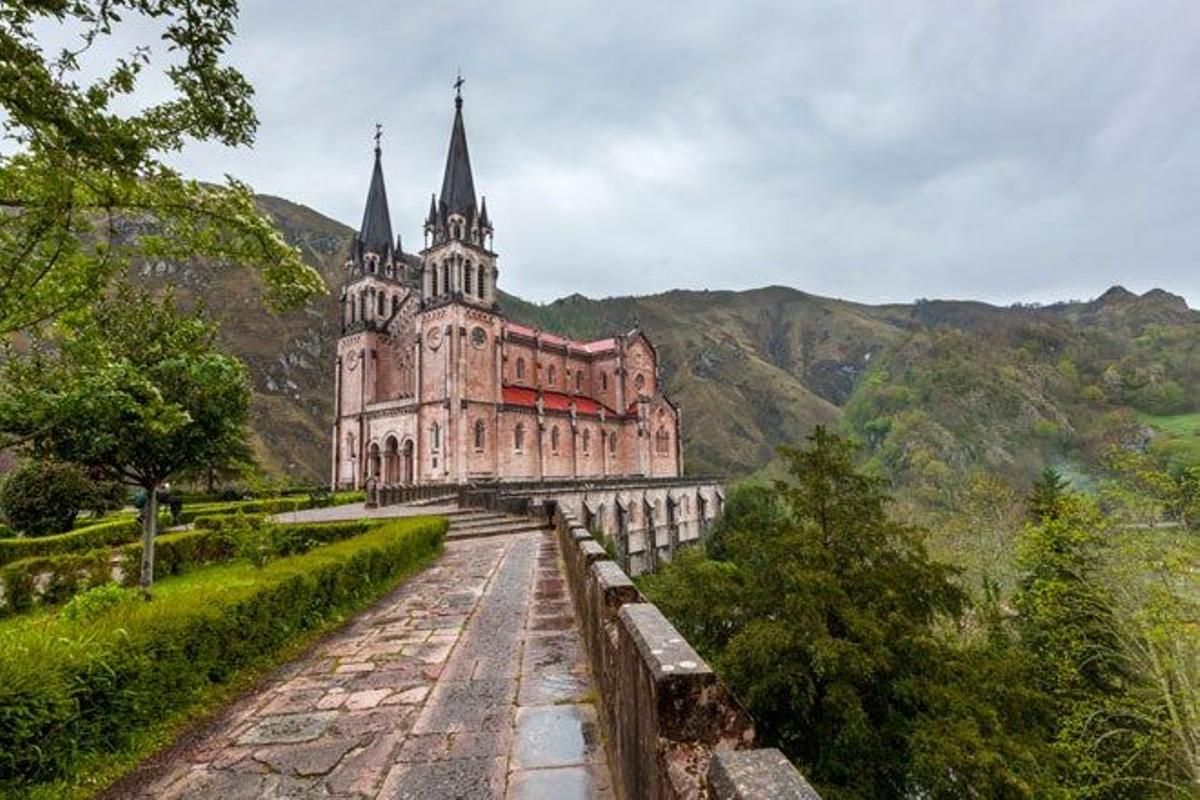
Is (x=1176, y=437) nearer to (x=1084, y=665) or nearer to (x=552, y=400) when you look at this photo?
(x=552, y=400)

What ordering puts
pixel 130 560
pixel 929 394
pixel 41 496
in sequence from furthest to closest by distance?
pixel 929 394, pixel 41 496, pixel 130 560

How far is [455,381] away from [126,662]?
33787 millimetres

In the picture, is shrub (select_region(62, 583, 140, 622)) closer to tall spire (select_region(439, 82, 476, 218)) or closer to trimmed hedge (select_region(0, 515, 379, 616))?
trimmed hedge (select_region(0, 515, 379, 616))

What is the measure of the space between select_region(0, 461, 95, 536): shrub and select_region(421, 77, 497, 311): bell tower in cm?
2204

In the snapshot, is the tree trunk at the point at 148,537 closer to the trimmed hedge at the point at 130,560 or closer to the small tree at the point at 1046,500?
the trimmed hedge at the point at 130,560

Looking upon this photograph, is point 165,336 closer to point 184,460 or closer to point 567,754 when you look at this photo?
point 184,460

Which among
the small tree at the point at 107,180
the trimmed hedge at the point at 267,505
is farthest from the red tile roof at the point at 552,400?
the small tree at the point at 107,180

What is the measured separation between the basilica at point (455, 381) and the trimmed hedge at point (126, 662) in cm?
2850

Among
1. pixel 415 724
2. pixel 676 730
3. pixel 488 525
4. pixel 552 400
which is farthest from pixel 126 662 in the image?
pixel 552 400

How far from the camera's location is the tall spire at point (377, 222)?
4525 cm


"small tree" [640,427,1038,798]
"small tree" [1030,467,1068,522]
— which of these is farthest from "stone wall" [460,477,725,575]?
"small tree" [1030,467,1068,522]

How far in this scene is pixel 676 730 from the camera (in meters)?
2.14

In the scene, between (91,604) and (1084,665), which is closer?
(91,604)

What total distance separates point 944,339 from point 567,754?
387ft
